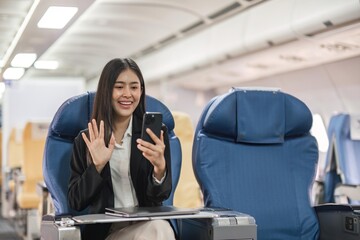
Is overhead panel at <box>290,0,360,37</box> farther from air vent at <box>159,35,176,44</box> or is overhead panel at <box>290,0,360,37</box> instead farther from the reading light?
air vent at <box>159,35,176,44</box>

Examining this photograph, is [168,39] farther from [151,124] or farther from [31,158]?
[151,124]

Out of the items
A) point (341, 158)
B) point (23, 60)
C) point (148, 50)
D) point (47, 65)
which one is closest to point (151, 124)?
point (341, 158)

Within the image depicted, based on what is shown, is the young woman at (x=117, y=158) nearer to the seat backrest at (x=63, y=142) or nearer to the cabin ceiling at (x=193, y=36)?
the seat backrest at (x=63, y=142)

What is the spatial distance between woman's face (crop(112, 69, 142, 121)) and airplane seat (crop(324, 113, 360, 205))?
153 inches

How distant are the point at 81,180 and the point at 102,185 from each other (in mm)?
115

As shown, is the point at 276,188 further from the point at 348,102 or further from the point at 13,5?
the point at 13,5

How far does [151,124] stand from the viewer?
327cm

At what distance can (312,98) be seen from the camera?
9562 millimetres

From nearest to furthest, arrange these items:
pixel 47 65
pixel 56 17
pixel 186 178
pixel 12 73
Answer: pixel 186 178 → pixel 56 17 → pixel 12 73 → pixel 47 65

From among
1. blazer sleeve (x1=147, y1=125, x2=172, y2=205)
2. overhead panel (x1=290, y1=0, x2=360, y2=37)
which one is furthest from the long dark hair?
overhead panel (x1=290, y1=0, x2=360, y2=37)

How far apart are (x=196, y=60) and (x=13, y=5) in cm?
319

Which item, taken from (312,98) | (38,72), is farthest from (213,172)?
(38,72)

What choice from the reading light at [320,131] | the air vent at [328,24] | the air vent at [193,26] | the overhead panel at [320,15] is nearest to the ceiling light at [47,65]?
the air vent at [193,26]

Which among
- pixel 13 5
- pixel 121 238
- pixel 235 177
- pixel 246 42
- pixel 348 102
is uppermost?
pixel 13 5
